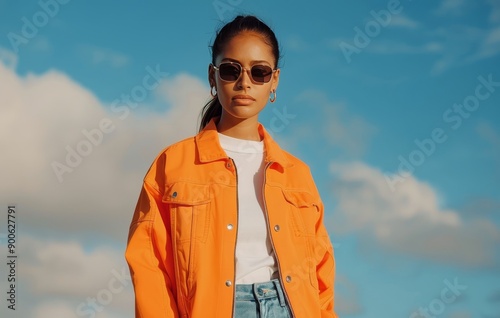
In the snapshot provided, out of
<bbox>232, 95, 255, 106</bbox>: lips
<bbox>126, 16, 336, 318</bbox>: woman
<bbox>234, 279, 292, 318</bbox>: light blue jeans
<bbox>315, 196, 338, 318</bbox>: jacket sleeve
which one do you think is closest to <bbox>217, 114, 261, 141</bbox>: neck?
<bbox>126, 16, 336, 318</bbox>: woman

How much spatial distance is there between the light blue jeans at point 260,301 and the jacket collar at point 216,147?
0.90m

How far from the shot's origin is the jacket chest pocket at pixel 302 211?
4820 mm

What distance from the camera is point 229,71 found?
478 cm

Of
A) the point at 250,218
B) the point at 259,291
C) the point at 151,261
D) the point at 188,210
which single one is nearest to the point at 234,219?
the point at 250,218

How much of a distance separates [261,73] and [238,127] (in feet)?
1.36

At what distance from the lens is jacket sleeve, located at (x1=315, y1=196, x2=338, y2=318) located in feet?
16.4

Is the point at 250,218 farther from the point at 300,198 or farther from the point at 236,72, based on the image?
the point at 236,72

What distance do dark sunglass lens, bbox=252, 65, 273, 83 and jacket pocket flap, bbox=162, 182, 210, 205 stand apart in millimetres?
846

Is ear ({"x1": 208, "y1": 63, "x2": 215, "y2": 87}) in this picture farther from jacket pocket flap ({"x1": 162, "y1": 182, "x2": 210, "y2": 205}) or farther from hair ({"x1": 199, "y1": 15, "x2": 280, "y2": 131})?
jacket pocket flap ({"x1": 162, "y1": 182, "x2": 210, "y2": 205})

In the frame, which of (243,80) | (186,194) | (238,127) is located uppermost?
(243,80)

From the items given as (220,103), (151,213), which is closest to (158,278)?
(151,213)

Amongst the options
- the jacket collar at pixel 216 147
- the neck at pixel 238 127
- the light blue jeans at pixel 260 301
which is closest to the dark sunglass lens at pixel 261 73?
the neck at pixel 238 127

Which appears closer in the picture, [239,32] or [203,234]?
[203,234]

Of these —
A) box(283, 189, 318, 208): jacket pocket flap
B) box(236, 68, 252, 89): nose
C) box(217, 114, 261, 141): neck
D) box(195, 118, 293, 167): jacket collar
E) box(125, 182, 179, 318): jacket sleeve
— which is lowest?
box(125, 182, 179, 318): jacket sleeve
